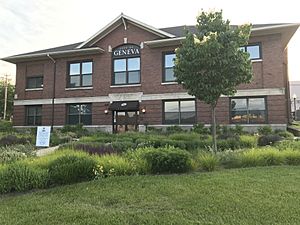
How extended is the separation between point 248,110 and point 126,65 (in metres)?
9.84

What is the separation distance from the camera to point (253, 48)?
19281 mm

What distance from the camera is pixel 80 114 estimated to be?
23.4 metres

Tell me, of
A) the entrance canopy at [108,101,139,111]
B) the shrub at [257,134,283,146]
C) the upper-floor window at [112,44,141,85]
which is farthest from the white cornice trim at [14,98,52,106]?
the shrub at [257,134,283,146]

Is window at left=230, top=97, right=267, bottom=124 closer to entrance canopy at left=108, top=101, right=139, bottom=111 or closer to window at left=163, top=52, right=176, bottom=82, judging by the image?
window at left=163, top=52, right=176, bottom=82

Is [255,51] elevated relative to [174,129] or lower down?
elevated

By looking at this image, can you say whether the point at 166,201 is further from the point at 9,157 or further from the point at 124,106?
the point at 124,106

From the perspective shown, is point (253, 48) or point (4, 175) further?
point (253, 48)

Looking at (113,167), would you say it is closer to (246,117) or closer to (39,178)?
(39,178)

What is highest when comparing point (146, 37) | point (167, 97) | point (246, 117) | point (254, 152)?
point (146, 37)

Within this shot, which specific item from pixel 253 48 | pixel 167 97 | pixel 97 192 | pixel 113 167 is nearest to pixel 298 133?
pixel 253 48

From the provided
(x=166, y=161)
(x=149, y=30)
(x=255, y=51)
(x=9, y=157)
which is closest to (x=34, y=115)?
(x=149, y=30)

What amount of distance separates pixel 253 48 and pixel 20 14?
47.9 feet

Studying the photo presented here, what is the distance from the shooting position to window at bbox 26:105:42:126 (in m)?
24.8

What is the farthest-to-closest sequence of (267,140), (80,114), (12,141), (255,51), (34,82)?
(34,82), (80,114), (255,51), (12,141), (267,140)
